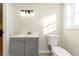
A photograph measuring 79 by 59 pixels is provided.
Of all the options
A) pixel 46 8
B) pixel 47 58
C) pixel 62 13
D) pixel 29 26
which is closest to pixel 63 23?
pixel 62 13

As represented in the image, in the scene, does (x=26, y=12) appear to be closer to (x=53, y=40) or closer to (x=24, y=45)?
(x=53, y=40)

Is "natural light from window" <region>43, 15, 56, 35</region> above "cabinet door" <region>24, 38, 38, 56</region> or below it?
above

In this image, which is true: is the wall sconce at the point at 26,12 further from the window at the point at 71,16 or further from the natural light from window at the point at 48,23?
the window at the point at 71,16

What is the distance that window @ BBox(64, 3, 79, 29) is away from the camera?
4.61 metres

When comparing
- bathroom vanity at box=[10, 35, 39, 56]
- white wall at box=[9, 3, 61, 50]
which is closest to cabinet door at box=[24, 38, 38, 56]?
bathroom vanity at box=[10, 35, 39, 56]

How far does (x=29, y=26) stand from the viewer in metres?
5.42

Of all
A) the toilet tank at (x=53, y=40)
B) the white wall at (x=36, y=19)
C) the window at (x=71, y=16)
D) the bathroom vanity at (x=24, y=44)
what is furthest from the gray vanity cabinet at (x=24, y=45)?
the window at (x=71, y=16)

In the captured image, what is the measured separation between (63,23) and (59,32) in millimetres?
462

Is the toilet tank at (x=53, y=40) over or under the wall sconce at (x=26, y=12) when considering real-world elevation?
under

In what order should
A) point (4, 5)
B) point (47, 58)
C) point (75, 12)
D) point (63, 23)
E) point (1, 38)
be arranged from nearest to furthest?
point (47, 58), point (4, 5), point (1, 38), point (75, 12), point (63, 23)

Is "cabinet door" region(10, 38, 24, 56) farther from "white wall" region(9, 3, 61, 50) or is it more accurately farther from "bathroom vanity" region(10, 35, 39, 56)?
"white wall" region(9, 3, 61, 50)

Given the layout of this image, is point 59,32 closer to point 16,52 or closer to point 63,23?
point 63,23

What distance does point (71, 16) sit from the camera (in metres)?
4.94

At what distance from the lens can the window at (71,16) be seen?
15.1 feet
